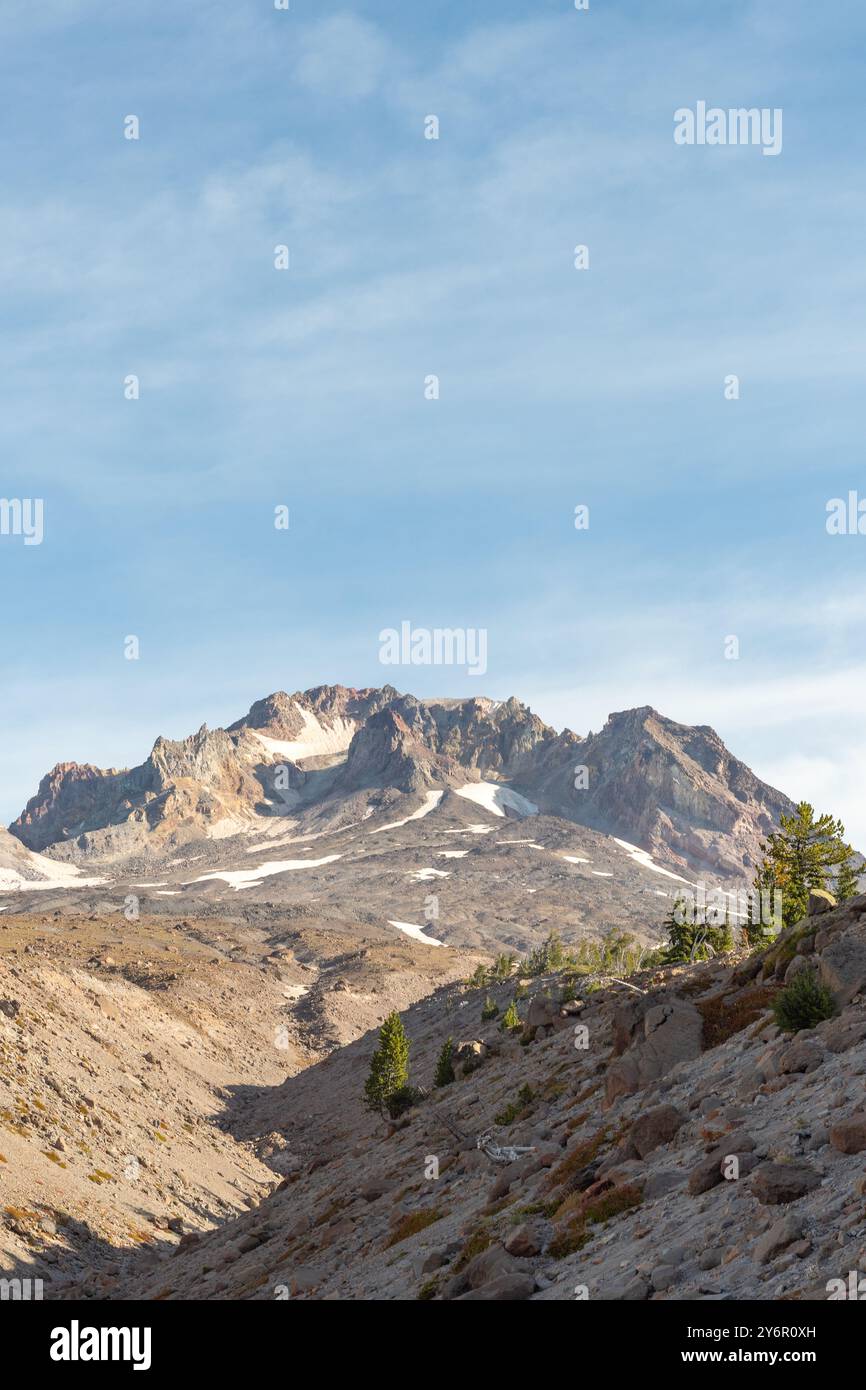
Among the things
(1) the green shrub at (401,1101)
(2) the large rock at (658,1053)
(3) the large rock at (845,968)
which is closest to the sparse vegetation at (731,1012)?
(2) the large rock at (658,1053)

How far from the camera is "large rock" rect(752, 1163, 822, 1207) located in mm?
17062

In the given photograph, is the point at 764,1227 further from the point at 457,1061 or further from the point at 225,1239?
the point at 457,1061

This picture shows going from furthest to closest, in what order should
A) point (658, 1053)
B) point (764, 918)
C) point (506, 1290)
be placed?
point (764, 918) → point (658, 1053) → point (506, 1290)

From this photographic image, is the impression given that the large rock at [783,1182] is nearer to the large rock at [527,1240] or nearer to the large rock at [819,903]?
the large rock at [527,1240]

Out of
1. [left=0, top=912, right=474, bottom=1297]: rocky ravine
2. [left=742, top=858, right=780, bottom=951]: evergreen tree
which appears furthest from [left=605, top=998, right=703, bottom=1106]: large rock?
[left=742, top=858, right=780, bottom=951]: evergreen tree

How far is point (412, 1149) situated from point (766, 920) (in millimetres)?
29011

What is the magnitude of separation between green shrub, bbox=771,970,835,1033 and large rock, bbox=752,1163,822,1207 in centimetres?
910

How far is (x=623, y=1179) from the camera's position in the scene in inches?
885

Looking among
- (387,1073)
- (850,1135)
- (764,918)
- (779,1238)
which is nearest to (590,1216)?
(850,1135)

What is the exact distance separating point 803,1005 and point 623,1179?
7.13m

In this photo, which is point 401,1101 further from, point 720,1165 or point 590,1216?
point 720,1165

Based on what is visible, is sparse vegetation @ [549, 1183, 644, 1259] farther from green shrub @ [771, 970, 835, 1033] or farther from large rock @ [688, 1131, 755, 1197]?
green shrub @ [771, 970, 835, 1033]
